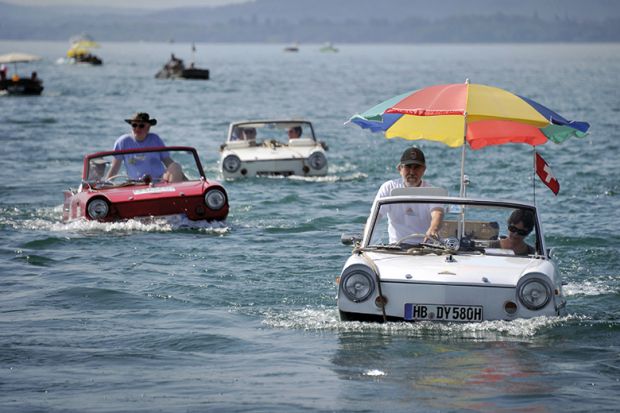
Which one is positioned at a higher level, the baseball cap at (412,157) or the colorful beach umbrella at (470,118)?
the colorful beach umbrella at (470,118)

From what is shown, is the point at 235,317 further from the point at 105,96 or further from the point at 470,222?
the point at 105,96

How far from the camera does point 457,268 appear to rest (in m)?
10.7

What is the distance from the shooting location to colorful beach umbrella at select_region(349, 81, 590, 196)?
12.6m

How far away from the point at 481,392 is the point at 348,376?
1035 millimetres

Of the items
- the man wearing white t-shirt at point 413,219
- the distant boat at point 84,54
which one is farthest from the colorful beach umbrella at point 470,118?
the distant boat at point 84,54

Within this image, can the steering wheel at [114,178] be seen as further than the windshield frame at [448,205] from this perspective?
Yes

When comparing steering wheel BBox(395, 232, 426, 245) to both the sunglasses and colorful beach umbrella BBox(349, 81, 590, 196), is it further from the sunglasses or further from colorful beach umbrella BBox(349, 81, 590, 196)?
colorful beach umbrella BBox(349, 81, 590, 196)

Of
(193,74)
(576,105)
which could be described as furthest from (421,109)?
(193,74)

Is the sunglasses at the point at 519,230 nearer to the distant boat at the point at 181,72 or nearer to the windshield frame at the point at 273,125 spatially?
the windshield frame at the point at 273,125

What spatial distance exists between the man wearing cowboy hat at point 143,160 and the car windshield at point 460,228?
6.40m

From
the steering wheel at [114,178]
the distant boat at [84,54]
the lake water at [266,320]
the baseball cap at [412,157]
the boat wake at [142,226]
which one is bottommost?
the lake water at [266,320]

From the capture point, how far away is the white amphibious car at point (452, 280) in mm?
10406

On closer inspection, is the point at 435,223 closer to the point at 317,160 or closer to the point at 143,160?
the point at 143,160

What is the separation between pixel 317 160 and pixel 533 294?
13756 millimetres
